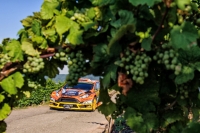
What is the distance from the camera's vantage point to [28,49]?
196 cm

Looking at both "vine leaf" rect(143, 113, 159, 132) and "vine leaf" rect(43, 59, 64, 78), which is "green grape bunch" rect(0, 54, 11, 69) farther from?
"vine leaf" rect(143, 113, 159, 132)

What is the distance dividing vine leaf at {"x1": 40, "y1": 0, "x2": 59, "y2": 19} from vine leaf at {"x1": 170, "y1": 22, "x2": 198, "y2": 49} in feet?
2.50

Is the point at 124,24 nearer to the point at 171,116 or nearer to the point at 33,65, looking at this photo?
the point at 33,65

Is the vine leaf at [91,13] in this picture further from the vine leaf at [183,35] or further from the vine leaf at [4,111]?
the vine leaf at [4,111]

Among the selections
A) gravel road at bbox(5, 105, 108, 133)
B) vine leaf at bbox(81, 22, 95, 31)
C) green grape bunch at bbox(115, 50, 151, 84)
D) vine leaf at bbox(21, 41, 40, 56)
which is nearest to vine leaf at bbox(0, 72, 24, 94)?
vine leaf at bbox(21, 41, 40, 56)

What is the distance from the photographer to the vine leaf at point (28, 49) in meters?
1.95

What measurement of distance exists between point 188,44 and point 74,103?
1535 centimetres

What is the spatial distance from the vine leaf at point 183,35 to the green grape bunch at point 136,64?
0.19m

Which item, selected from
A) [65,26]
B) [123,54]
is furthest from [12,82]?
[123,54]

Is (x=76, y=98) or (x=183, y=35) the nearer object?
(x=183, y=35)

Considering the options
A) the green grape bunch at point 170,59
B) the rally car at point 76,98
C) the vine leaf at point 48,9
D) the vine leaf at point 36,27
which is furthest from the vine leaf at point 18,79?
the rally car at point 76,98

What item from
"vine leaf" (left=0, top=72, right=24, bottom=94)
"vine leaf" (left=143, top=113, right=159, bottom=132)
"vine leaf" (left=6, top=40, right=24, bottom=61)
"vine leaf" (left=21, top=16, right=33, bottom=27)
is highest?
"vine leaf" (left=21, top=16, right=33, bottom=27)

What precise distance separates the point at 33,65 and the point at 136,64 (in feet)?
1.98

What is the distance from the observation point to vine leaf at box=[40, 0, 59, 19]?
79.5 inches
